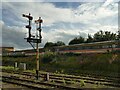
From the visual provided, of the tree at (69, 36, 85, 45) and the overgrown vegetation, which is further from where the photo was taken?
the tree at (69, 36, 85, 45)

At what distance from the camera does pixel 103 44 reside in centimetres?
3609

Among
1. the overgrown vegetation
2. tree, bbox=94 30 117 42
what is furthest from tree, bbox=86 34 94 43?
the overgrown vegetation

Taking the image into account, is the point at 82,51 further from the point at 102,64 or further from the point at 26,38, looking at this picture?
the point at 26,38

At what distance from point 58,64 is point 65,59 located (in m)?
1.67

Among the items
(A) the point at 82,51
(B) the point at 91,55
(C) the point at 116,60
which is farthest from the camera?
(A) the point at 82,51

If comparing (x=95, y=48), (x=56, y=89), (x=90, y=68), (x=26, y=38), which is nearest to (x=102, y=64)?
(x=90, y=68)

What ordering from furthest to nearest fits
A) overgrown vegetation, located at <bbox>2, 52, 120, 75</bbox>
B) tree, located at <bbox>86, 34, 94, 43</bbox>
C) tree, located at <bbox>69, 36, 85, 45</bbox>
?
tree, located at <bbox>69, 36, 85, 45</bbox>, tree, located at <bbox>86, 34, 94, 43</bbox>, overgrown vegetation, located at <bbox>2, 52, 120, 75</bbox>

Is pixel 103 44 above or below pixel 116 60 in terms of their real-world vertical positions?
above

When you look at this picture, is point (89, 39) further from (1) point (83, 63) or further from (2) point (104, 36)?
(1) point (83, 63)

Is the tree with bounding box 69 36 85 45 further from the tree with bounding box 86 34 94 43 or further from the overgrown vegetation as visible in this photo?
the overgrown vegetation

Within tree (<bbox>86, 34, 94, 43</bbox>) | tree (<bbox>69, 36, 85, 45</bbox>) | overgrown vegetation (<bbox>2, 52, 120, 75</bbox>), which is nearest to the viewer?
overgrown vegetation (<bbox>2, 52, 120, 75</bbox>)

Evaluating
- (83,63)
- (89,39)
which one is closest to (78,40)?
(89,39)

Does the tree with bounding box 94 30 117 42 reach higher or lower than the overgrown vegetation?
higher

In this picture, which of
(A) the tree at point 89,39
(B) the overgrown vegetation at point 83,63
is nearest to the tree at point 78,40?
(A) the tree at point 89,39
